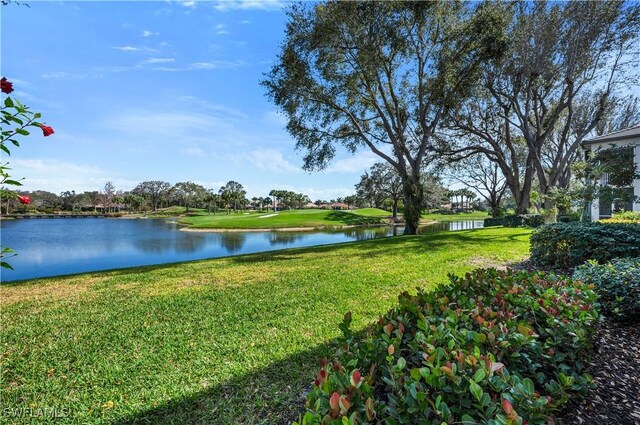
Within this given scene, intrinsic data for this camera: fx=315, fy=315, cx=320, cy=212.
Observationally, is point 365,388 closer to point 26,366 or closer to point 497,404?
point 497,404

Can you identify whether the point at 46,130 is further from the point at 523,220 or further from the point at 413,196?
the point at 523,220

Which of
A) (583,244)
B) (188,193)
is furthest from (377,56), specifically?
(188,193)

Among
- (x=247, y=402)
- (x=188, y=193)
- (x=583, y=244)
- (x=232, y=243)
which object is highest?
(x=188, y=193)

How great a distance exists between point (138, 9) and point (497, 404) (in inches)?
300

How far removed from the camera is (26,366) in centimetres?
301

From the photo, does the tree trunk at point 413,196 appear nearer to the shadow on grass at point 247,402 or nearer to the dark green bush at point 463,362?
the dark green bush at point 463,362

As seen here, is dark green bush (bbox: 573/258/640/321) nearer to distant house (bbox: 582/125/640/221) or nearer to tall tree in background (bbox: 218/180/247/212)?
distant house (bbox: 582/125/640/221)

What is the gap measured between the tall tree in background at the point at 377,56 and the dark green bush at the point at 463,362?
13.4m

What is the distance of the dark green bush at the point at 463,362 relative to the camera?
51.7 inches

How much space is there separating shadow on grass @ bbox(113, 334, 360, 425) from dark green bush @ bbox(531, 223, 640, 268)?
233 inches

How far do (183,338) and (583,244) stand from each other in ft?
Result: 22.9

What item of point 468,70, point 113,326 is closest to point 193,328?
point 113,326

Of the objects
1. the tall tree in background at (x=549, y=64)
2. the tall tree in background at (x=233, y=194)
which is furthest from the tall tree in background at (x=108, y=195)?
the tall tree in background at (x=549, y=64)

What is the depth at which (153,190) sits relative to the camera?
83375 millimetres
